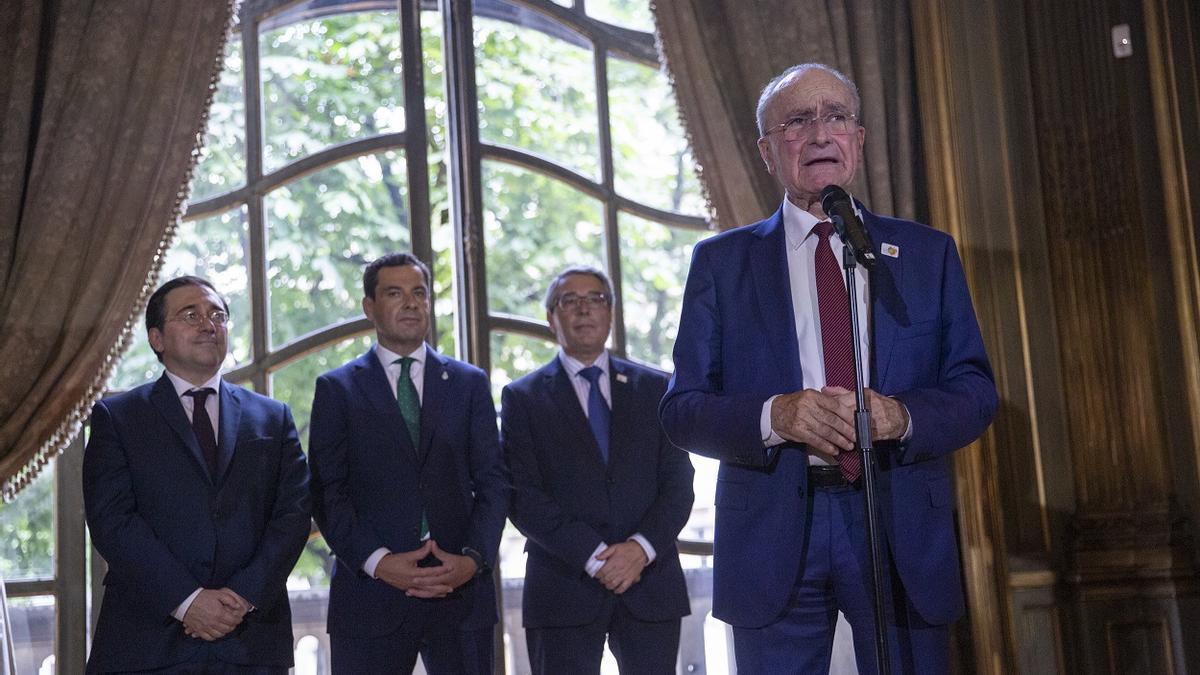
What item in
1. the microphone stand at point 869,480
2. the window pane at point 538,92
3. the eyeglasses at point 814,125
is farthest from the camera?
the window pane at point 538,92

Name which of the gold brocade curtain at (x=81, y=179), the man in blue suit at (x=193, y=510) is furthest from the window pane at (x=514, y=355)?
the gold brocade curtain at (x=81, y=179)

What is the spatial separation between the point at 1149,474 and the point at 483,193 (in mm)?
2410

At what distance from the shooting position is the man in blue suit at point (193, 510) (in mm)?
3000

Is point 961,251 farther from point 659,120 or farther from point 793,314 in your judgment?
point 793,314

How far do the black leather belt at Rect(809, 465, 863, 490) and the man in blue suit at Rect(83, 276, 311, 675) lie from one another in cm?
164

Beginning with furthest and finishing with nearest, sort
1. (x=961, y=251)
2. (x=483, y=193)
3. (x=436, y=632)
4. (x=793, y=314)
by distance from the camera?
1. (x=483, y=193)
2. (x=961, y=251)
3. (x=436, y=632)
4. (x=793, y=314)

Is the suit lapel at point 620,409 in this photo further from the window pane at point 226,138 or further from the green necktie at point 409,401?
the window pane at point 226,138

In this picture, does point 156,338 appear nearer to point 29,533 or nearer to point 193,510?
point 193,510

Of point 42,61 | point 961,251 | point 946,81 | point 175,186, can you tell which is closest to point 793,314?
point 961,251

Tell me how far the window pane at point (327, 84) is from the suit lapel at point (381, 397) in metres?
1.21

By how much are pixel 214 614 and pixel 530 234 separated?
1.98m

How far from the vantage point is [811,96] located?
2199mm

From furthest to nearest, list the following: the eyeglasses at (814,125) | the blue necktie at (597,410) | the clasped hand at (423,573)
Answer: the blue necktie at (597,410), the clasped hand at (423,573), the eyeglasses at (814,125)

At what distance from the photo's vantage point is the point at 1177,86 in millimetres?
3762
